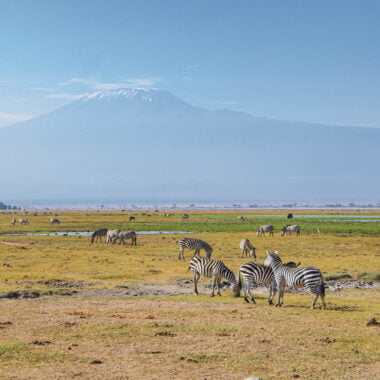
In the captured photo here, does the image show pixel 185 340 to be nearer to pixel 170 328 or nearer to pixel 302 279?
pixel 170 328

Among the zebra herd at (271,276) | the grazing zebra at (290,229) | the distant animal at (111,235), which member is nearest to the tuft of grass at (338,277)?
the zebra herd at (271,276)

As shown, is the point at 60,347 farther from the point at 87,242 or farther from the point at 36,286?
A: the point at 87,242

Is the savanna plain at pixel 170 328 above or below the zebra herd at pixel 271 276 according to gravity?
below

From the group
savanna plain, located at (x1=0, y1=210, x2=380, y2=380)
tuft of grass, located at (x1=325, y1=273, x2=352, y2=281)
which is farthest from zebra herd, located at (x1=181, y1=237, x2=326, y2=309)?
tuft of grass, located at (x1=325, y1=273, x2=352, y2=281)

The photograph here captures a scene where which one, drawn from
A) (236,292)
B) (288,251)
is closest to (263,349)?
(236,292)

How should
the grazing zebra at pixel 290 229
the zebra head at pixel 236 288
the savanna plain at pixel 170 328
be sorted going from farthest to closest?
the grazing zebra at pixel 290 229 → the zebra head at pixel 236 288 → the savanna plain at pixel 170 328

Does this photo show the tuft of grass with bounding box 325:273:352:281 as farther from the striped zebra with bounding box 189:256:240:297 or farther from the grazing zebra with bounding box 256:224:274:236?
the grazing zebra with bounding box 256:224:274:236

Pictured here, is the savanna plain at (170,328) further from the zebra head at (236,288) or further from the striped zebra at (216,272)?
the striped zebra at (216,272)

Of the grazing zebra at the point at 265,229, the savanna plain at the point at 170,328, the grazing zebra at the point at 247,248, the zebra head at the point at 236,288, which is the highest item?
the grazing zebra at the point at 265,229

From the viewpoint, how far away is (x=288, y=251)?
42.4 m

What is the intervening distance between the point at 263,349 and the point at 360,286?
43.9ft

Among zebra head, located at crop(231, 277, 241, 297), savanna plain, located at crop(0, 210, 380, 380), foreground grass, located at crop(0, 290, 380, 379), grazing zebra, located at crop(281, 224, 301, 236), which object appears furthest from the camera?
grazing zebra, located at crop(281, 224, 301, 236)

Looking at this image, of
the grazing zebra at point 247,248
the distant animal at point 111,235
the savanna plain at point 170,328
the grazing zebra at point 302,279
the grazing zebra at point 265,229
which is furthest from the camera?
the grazing zebra at point 265,229

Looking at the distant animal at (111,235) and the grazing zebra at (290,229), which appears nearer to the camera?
the distant animal at (111,235)
